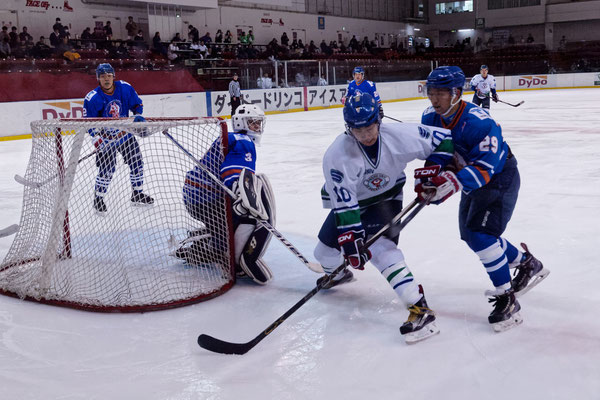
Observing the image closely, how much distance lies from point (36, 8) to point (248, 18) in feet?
23.4

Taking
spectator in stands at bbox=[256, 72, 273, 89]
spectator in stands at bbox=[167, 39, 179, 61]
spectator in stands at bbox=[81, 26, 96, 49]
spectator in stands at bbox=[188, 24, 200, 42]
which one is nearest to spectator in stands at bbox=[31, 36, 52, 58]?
spectator in stands at bbox=[81, 26, 96, 49]

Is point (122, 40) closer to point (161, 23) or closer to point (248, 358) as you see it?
point (161, 23)

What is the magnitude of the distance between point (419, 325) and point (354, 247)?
0.38 metres

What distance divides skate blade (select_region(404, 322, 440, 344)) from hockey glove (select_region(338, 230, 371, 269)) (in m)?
0.31

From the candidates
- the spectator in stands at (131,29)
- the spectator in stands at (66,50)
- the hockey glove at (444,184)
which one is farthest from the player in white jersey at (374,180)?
the spectator in stands at (131,29)

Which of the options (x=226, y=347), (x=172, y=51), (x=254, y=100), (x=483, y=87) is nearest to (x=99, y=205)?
(x=226, y=347)

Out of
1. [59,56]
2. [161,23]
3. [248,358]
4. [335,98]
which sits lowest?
[248,358]

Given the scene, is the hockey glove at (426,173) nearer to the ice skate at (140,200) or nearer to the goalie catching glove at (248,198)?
the goalie catching glove at (248,198)

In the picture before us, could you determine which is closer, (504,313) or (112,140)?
(504,313)

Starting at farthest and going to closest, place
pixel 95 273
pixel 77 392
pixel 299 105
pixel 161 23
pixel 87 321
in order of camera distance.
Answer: pixel 161 23
pixel 299 105
pixel 95 273
pixel 87 321
pixel 77 392

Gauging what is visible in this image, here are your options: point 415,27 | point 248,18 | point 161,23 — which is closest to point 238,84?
point 161,23

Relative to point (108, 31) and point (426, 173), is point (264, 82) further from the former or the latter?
point (426, 173)

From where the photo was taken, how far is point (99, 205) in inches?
141

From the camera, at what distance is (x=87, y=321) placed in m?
2.36
